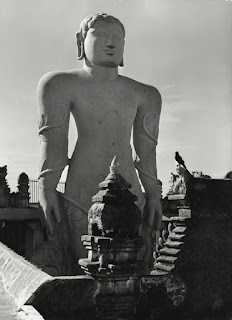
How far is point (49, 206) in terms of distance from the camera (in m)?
10.9

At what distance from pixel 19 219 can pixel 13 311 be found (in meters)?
9.93

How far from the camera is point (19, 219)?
17062 millimetres

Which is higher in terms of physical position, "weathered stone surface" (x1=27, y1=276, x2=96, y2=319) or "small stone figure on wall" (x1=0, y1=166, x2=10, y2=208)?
"small stone figure on wall" (x1=0, y1=166, x2=10, y2=208)

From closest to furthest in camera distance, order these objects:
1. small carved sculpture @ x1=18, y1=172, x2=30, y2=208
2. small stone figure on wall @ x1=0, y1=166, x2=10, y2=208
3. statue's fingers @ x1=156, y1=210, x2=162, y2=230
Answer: statue's fingers @ x1=156, y1=210, x2=162, y2=230, small stone figure on wall @ x1=0, y1=166, x2=10, y2=208, small carved sculpture @ x1=18, y1=172, x2=30, y2=208

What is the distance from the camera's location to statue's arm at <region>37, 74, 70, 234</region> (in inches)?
433

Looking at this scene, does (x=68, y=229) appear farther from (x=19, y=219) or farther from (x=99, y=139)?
(x=19, y=219)

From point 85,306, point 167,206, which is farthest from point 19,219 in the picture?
point 85,306

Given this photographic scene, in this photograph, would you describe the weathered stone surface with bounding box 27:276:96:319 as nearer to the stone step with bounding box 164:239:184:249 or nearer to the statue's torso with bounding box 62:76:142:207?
the stone step with bounding box 164:239:184:249

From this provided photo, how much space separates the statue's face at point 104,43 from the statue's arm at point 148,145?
1067mm

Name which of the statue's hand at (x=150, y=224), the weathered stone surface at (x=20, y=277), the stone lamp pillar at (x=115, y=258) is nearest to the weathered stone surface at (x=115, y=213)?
the stone lamp pillar at (x=115, y=258)

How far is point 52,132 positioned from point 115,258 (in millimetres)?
3883

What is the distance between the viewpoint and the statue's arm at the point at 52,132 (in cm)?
1100

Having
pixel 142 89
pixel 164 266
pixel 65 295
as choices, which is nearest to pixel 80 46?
pixel 142 89

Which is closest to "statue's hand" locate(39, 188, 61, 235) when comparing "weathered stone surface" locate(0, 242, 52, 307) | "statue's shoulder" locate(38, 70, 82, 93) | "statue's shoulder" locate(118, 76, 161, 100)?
"weathered stone surface" locate(0, 242, 52, 307)
